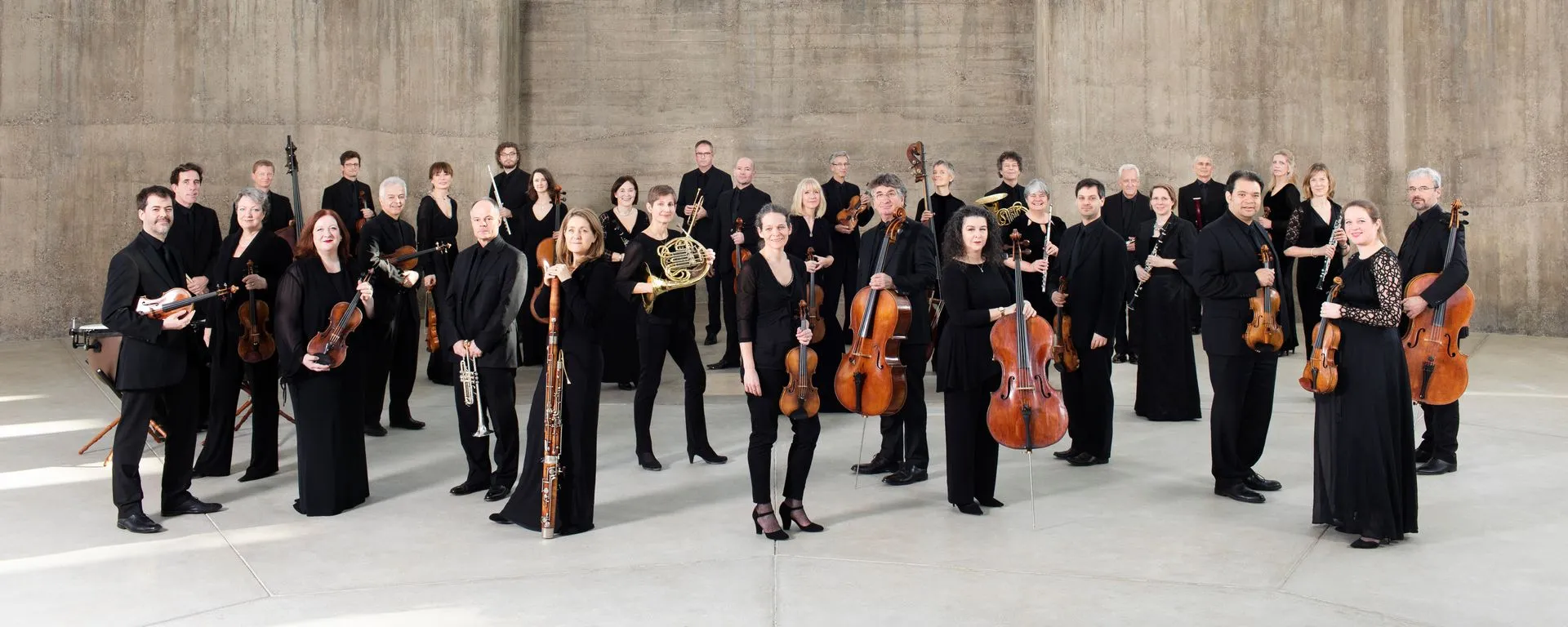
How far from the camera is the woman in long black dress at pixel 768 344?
530 centimetres

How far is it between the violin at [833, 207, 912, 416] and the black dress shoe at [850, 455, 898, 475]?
0.94 meters

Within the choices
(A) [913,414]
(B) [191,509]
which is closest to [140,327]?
(B) [191,509]

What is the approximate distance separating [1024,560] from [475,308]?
2.82m

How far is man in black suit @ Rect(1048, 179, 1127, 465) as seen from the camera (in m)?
6.84

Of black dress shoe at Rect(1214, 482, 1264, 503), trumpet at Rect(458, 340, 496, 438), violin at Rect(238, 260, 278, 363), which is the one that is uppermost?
violin at Rect(238, 260, 278, 363)

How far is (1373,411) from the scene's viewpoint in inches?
202

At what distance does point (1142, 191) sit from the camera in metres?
12.9

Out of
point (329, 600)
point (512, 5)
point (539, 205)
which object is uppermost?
point (512, 5)

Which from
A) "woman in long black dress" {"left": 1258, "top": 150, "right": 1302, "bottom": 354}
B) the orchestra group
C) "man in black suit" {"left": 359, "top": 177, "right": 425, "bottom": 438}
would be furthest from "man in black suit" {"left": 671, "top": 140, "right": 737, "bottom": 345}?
"woman in long black dress" {"left": 1258, "top": 150, "right": 1302, "bottom": 354}

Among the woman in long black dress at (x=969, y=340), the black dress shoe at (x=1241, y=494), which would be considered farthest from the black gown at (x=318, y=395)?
the black dress shoe at (x=1241, y=494)

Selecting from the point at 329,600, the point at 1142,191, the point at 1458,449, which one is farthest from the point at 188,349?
the point at 1142,191

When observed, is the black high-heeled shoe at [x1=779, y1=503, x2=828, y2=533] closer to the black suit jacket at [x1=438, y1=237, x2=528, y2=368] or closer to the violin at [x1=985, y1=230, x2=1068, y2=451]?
the violin at [x1=985, y1=230, x2=1068, y2=451]

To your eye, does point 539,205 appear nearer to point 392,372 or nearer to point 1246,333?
point 392,372

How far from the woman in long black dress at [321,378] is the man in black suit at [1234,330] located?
3873 millimetres
